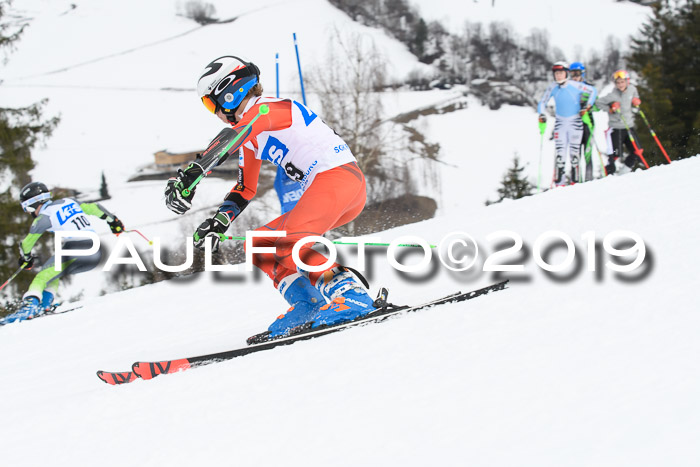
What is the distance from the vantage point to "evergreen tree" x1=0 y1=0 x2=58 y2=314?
57.7 feet

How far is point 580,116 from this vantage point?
28.6 ft

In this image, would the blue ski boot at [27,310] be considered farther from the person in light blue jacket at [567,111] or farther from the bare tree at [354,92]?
the bare tree at [354,92]

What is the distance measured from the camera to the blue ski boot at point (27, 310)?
7016 mm

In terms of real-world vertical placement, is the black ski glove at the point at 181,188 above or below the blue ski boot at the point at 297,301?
above

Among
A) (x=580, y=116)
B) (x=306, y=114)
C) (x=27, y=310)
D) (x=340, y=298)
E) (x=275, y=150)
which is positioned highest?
(x=580, y=116)

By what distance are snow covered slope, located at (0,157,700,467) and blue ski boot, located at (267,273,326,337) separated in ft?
1.52

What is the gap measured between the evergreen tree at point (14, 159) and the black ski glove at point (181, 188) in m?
17.0

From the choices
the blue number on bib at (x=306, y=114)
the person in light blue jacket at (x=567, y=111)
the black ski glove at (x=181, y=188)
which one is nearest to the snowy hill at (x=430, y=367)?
the black ski glove at (x=181, y=188)

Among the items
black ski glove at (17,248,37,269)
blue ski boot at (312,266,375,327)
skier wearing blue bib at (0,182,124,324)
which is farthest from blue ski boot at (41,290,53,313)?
blue ski boot at (312,266,375,327)

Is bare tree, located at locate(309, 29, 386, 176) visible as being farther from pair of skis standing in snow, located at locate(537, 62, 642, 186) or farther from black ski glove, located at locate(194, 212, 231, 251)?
black ski glove, located at locate(194, 212, 231, 251)

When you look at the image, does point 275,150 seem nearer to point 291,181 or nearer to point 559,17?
point 291,181

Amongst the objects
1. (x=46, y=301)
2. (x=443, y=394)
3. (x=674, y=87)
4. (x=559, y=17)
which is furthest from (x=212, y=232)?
(x=559, y=17)

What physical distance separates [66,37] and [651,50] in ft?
238

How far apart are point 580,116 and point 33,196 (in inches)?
288
